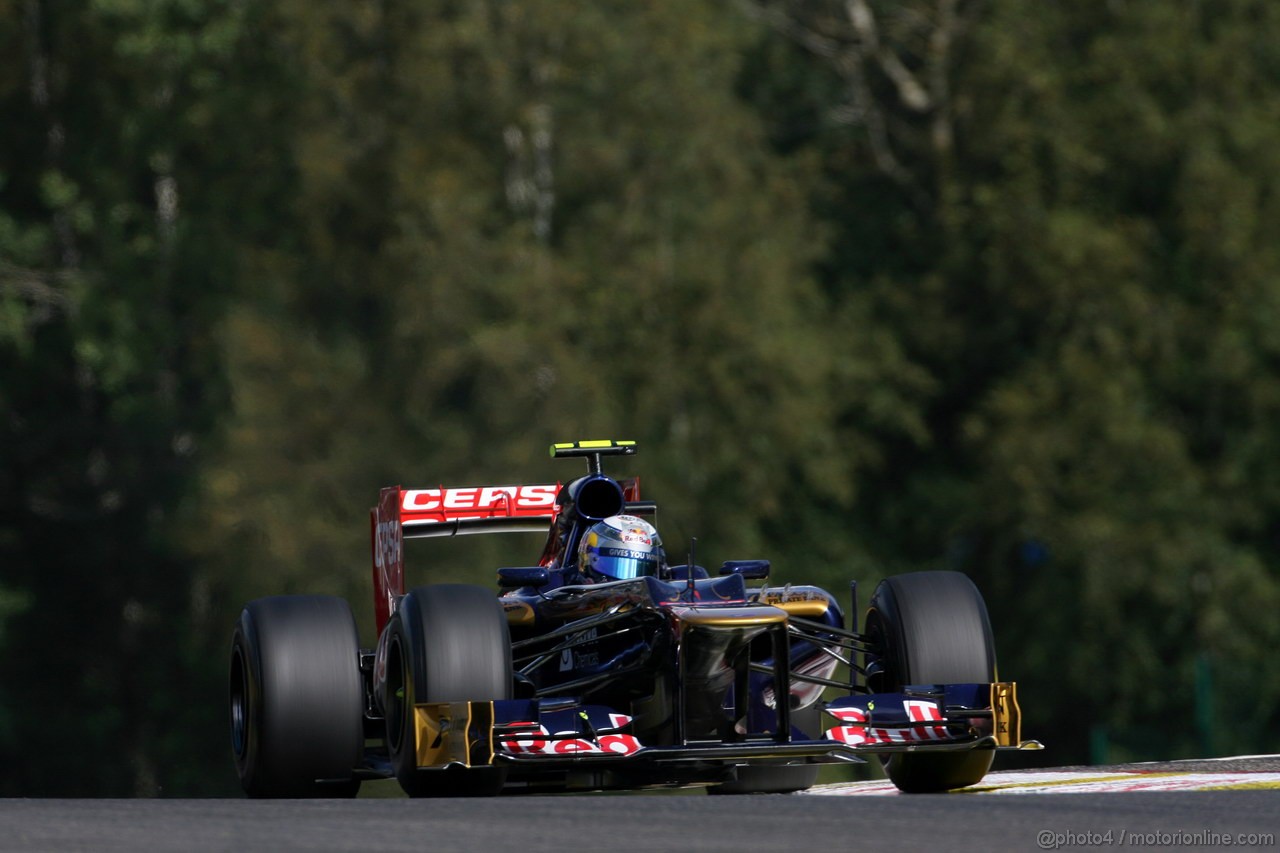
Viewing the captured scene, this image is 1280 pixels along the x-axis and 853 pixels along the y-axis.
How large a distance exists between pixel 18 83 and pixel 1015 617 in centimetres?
1562

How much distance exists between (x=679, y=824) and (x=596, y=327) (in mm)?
26358

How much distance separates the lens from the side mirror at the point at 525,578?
1252 centimetres

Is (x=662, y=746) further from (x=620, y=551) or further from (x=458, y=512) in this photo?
(x=458, y=512)

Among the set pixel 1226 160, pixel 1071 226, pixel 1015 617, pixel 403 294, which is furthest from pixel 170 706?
pixel 1226 160

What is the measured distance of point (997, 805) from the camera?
923 centimetres

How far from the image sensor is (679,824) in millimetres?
8656

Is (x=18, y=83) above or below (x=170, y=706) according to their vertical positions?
above

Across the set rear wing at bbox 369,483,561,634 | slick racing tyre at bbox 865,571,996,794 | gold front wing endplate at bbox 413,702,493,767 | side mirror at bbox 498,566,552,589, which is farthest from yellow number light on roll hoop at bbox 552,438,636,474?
gold front wing endplate at bbox 413,702,493,767

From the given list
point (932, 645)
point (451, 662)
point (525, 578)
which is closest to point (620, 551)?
point (525, 578)

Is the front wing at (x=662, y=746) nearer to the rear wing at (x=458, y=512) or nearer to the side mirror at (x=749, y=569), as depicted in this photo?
the side mirror at (x=749, y=569)

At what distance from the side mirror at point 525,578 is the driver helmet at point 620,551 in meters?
0.21

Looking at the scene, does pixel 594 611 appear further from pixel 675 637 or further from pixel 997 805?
pixel 997 805

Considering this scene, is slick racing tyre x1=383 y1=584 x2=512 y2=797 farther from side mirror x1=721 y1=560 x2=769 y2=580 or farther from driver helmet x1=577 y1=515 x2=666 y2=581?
side mirror x1=721 y1=560 x2=769 y2=580

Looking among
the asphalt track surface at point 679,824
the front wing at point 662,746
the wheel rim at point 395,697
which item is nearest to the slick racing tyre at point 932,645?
the front wing at point 662,746
